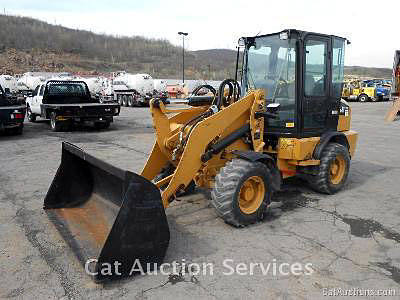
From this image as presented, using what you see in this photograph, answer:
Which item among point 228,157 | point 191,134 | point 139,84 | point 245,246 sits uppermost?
point 139,84

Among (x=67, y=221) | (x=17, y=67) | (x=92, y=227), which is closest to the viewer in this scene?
(x=92, y=227)

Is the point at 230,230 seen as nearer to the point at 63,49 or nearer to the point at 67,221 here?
the point at 67,221

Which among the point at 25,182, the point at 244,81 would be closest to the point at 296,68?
the point at 244,81

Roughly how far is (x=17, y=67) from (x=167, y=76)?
2653 cm

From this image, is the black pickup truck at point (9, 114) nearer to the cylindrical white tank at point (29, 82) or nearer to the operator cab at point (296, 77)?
the operator cab at point (296, 77)

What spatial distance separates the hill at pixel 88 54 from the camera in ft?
231

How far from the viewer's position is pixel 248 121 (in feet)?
16.8

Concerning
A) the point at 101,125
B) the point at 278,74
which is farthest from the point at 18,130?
the point at 278,74

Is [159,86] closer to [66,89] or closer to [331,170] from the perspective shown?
[66,89]

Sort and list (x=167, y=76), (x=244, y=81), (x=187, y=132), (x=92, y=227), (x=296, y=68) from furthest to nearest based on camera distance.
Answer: (x=167, y=76) < (x=244, y=81) < (x=296, y=68) < (x=187, y=132) < (x=92, y=227)

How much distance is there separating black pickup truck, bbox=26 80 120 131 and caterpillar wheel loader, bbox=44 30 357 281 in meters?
8.46

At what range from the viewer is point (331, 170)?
19.9 feet

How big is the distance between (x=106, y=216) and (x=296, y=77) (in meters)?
3.18

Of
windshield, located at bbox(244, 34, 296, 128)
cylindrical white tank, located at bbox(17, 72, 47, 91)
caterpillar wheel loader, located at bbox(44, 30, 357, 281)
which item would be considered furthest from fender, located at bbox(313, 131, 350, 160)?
cylindrical white tank, located at bbox(17, 72, 47, 91)
